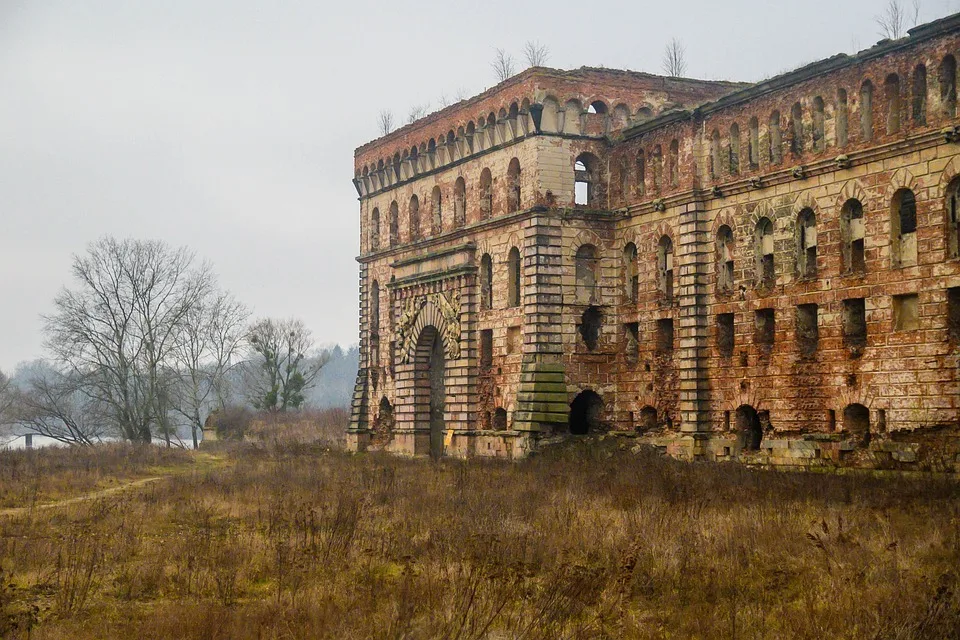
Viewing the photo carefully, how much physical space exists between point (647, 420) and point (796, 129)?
10.1 metres

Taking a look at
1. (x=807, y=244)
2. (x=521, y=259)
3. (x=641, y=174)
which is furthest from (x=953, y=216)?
(x=521, y=259)

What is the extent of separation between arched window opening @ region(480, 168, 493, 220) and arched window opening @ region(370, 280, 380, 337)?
933 centimetres

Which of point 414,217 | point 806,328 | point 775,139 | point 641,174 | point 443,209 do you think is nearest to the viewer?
point 806,328

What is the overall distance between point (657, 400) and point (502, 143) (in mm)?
9998

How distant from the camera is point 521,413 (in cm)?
3809

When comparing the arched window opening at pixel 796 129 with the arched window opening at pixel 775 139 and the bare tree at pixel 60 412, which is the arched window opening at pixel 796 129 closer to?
the arched window opening at pixel 775 139

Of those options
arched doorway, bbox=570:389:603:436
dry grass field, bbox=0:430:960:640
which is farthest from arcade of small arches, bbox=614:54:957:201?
dry grass field, bbox=0:430:960:640

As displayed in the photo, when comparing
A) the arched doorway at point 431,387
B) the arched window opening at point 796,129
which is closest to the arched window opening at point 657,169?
the arched window opening at point 796,129

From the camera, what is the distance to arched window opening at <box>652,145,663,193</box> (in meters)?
37.2

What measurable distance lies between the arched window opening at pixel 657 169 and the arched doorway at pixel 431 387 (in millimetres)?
11783

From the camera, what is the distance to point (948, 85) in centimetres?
2772

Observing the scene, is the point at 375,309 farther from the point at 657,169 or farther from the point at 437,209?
the point at 657,169

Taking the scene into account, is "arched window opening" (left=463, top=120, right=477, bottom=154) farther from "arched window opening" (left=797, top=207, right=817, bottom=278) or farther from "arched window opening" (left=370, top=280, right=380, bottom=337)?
"arched window opening" (left=797, top=207, right=817, bottom=278)

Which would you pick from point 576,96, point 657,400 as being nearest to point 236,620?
point 657,400
